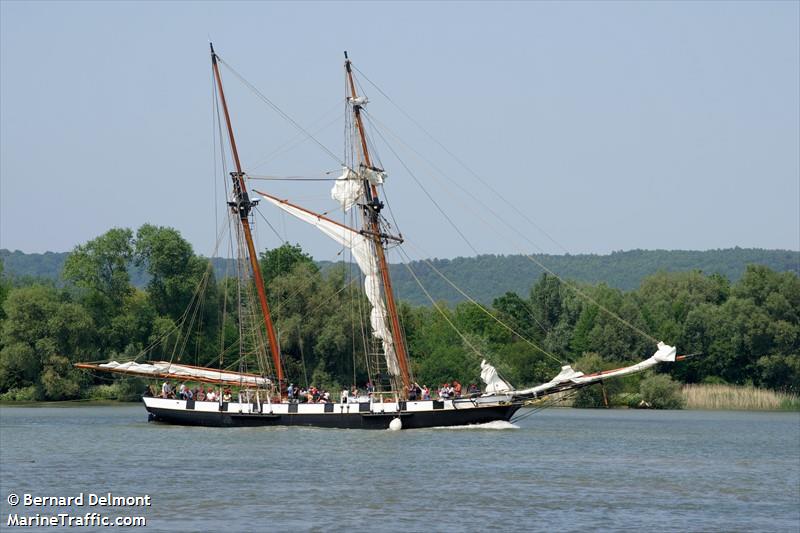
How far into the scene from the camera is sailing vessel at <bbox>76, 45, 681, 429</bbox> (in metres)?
→ 61.1

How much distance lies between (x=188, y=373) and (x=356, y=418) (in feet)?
38.9

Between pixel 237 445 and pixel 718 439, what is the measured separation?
22.3 m

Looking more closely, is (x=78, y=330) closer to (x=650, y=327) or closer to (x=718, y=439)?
(x=650, y=327)

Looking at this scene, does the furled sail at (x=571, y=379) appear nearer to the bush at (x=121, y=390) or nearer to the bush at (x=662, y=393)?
the bush at (x=662, y=393)

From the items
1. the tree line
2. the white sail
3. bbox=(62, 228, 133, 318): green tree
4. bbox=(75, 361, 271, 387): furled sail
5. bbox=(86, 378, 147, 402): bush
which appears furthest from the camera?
bbox=(62, 228, 133, 318): green tree

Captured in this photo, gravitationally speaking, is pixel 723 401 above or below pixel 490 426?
above

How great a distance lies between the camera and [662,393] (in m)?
92.1

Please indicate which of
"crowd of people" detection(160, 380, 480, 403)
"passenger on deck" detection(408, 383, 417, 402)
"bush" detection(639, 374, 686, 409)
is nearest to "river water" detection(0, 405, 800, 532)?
Result: "crowd of people" detection(160, 380, 480, 403)

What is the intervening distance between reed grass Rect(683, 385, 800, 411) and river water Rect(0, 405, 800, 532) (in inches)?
977

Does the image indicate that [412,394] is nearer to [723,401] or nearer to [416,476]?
[416,476]

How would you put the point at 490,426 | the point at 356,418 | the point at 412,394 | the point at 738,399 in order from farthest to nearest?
the point at 738,399 → the point at 412,394 → the point at 490,426 → the point at 356,418

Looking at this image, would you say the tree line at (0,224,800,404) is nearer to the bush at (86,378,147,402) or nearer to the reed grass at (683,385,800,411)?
the bush at (86,378,147,402)

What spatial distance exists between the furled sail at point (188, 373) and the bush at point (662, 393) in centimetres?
3389

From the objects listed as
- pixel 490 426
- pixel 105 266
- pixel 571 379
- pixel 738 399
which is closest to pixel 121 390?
pixel 105 266
